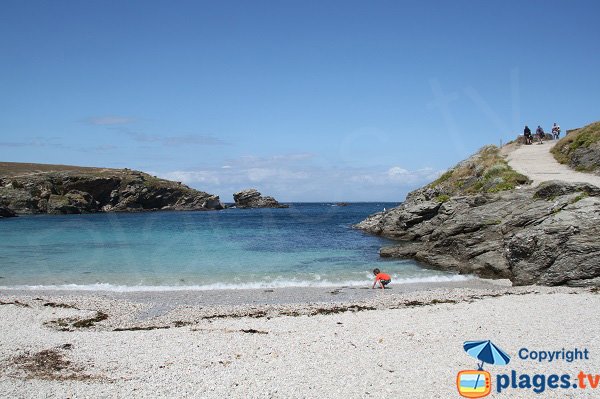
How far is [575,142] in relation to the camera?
41375 millimetres

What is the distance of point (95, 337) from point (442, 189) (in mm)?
41128

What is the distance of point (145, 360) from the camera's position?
11422 mm

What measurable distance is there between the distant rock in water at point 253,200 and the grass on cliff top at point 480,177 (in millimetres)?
113346

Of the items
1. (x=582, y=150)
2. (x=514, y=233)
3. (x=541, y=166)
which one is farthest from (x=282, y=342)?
(x=582, y=150)

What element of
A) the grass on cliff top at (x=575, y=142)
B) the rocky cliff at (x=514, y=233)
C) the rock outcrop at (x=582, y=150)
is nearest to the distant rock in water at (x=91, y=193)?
the rocky cliff at (x=514, y=233)

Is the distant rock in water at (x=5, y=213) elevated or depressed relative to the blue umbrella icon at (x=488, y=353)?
depressed

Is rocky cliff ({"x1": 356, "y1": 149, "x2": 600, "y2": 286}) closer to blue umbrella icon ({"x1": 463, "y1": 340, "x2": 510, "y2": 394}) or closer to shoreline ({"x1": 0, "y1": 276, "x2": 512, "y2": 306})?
shoreline ({"x1": 0, "y1": 276, "x2": 512, "y2": 306})

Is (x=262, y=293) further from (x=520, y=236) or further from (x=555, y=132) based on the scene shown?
(x=555, y=132)

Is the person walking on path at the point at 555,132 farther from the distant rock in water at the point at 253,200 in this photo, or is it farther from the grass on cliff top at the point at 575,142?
the distant rock in water at the point at 253,200

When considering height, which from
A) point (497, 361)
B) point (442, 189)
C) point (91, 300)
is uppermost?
point (442, 189)

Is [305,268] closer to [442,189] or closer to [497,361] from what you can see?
[497,361]

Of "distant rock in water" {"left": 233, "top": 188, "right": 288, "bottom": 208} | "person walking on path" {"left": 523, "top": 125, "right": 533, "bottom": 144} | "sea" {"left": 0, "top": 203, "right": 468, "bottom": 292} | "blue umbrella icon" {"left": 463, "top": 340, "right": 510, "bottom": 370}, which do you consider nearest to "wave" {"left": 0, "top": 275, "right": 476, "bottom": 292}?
"sea" {"left": 0, "top": 203, "right": 468, "bottom": 292}

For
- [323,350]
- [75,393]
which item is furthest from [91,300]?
[323,350]

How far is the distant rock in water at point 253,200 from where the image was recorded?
538 feet
